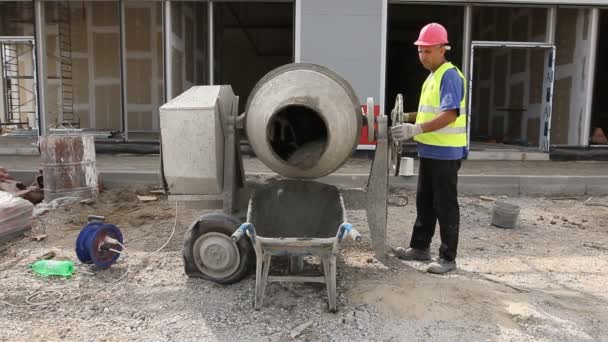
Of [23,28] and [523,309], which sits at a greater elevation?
[23,28]

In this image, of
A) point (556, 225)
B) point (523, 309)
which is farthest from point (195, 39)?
point (523, 309)

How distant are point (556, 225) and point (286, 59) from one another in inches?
689

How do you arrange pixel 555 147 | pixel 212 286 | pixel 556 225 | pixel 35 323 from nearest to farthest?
pixel 35 323 → pixel 212 286 → pixel 556 225 → pixel 555 147

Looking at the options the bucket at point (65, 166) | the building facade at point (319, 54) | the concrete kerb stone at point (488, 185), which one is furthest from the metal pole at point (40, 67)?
the concrete kerb stone at point (488, 185)

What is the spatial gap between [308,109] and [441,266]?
1.59m

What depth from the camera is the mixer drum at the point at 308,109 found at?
10.6 ft

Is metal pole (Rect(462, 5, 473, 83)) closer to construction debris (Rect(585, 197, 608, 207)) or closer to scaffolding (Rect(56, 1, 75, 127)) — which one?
construction debris (Rect(585, 197, 608, 207))

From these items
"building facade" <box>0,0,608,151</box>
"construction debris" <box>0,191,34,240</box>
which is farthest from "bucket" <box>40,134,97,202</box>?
"building facade" <box>0,0,608,151</box>

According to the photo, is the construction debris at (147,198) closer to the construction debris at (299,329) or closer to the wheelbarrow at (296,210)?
the wheelbarrow at (296,210)

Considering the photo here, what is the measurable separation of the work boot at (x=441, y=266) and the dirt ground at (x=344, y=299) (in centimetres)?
8

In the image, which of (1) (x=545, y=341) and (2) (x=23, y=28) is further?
(2) (x=23, y=28)

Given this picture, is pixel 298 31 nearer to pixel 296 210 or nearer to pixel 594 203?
pixel 594 203

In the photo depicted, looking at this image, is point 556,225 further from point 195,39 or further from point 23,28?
point 23,28

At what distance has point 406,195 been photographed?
6465 mm
